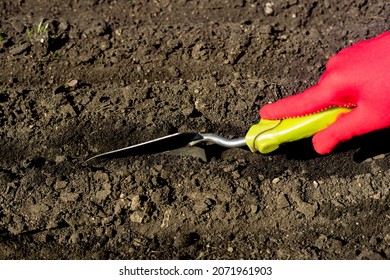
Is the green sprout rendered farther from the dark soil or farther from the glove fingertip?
the glove fingertip

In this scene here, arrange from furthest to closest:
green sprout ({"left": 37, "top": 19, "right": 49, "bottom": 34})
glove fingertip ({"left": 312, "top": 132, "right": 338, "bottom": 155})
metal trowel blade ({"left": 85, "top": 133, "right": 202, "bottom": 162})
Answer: green sprout ({"left": 37, "top": 19, "right": 49, "bottom": 34}), metal trowel blade ({"left": 85, "top": 133, "right": 202, "bottom": 162}), glove fingertip ({"left": 312, "top": 132, "right": 338, "bottom": 155})

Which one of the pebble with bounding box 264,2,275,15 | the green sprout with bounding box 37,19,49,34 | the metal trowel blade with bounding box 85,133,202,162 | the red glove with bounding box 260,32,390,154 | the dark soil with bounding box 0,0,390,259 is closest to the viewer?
the red glove with bounding box 260,32,390,154

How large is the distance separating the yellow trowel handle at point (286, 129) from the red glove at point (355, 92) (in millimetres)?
31

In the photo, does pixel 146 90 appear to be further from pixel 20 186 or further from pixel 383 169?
pixel 383 169

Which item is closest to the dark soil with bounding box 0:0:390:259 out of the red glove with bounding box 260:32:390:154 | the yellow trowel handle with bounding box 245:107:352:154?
the yellow trowel handle with bounding box 245:107:352:154

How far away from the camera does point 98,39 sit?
271 cm

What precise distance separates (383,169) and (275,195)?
1.46 feet

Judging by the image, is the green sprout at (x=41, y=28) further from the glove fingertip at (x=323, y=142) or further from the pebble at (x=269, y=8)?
the glove fingertip at (x=323, y=142)

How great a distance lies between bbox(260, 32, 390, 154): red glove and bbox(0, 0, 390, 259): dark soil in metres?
0.36

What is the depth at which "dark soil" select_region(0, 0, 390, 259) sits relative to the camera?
2111 mm

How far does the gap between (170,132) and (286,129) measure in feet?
1.76

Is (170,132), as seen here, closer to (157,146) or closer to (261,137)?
(157,146)

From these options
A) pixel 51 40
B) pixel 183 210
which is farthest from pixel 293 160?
pixel 51 40

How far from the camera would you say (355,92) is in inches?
73.8
